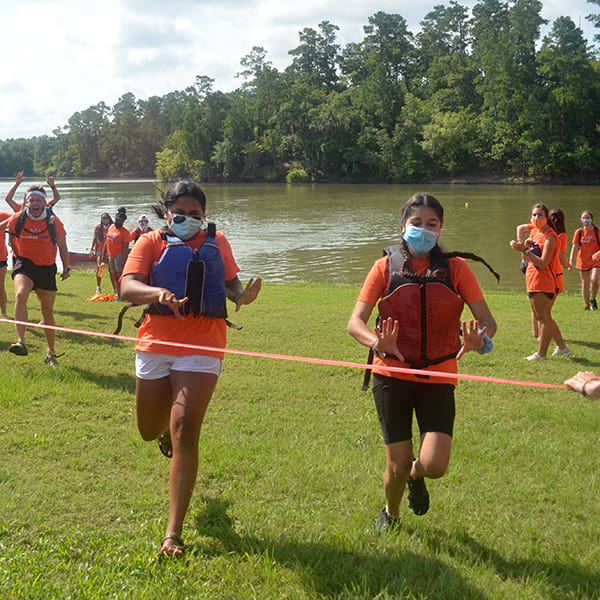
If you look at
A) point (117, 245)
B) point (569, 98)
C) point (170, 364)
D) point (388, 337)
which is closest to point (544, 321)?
point (388, 337)

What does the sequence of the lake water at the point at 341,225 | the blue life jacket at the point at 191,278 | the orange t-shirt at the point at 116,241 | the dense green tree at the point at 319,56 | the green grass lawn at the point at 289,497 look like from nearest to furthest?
the green grass lawn at the point at 289,497
the blue life jacket at the point at 191,278
the orange t-shirt at the point at 116,241
the lake water at the point at 341,225
the dense green tree at the point at 319,56

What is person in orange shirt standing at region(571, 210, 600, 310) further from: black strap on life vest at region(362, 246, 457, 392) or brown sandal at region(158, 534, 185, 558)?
brown sandal at region(158, 534, 185, 558)

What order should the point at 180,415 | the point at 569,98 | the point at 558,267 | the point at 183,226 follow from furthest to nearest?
the point at 569,98
the point at 558,267
the point at 183,226
the point at 180,415

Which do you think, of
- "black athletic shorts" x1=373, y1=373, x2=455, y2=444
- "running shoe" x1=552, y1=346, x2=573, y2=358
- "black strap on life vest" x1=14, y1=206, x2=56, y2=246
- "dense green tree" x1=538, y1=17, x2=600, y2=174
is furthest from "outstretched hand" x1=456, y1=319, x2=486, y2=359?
"dense green tree" x1=538, y1=17, x2=600, y2=174

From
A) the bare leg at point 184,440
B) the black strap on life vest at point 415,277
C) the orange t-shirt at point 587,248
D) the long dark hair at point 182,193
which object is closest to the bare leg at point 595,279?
the orange t-shirt at point 587,248

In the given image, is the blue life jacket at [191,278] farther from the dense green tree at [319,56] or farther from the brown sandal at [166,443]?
the dense green tree at [319,56]

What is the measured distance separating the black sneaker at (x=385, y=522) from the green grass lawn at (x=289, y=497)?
0.24 ft

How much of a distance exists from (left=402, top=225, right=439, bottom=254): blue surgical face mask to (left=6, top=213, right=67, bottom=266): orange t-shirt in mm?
5878

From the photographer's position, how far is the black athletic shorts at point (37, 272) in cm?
815

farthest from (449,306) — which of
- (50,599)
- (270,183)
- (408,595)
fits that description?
(270,183)

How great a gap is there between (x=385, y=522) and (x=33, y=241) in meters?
6.18

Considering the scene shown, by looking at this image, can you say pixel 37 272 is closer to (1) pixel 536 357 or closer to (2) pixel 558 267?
(1) pixel 536 357

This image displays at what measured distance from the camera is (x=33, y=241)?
322 inches

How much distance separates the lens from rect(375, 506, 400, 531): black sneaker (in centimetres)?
396
